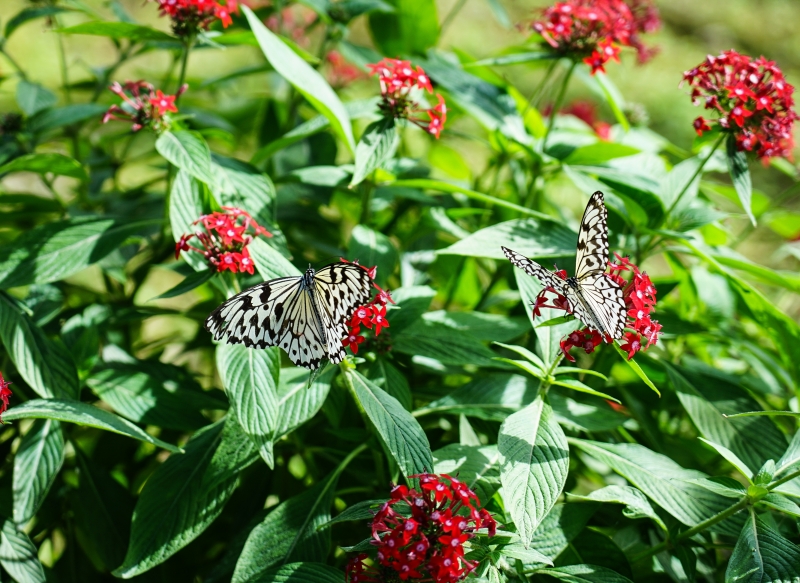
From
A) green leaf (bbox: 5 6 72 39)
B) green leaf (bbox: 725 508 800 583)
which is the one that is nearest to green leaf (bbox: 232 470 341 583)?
green leaf (bbox: 725 508 800 583)

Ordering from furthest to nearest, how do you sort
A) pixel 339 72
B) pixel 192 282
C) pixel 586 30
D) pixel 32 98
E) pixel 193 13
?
pixel 339 72 < pixel 32 98 < pixel 586 30 < pixel 193 13 < pixel 192 282

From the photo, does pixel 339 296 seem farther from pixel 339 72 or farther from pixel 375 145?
pixel 339 72

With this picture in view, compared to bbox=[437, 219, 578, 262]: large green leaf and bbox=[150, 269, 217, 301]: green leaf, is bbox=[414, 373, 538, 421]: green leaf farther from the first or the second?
bbox=[150, 269, 217, 301]: green leaf

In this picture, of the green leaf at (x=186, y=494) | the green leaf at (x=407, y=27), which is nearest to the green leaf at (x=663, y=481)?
the green leaf at (x=186, y=494)

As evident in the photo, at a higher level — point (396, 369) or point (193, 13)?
point (193, 13)

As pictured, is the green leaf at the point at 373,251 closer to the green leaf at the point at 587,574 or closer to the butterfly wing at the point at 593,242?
the butterfly wing at the point at 593,242

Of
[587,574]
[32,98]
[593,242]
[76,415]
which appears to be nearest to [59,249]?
[76,415]
